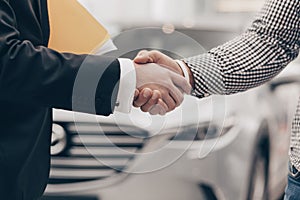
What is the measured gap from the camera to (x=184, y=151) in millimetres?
2861

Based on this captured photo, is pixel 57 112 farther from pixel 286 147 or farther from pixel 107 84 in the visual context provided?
pixel 107 84

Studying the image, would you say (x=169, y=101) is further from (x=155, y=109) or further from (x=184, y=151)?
(x=184, y=151)

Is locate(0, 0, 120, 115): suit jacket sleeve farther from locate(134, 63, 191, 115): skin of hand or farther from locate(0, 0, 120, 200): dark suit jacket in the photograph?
locate(134, 63, 191, 115): skin of hand

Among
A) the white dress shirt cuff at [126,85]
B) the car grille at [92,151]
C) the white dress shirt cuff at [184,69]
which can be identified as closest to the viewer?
the white dress shirt cuff at [126,85]

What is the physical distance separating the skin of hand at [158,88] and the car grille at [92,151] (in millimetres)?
1310

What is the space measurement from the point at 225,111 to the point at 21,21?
1921 millimetres

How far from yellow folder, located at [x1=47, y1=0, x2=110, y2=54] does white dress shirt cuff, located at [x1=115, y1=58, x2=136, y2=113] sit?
0.48ft

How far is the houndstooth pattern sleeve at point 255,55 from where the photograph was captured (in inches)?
61.3

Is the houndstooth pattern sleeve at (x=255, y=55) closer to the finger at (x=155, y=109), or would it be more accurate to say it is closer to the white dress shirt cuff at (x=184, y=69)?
the white dress shirt cuff at (x=184, y=69)

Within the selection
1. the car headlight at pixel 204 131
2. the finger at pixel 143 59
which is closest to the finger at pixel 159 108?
the finger at pixel 143 59

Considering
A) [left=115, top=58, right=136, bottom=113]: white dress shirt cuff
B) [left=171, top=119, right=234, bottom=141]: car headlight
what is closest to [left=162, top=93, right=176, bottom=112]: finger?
[left=115, top=58, right=136, bottom=113]: white dress shirt cuff

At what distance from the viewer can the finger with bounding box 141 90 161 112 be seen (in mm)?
1544

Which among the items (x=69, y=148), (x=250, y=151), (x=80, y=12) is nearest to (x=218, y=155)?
(x=250, y=151)

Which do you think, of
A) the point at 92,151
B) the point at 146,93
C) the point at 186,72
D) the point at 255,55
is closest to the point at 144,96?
the point at 146,93
